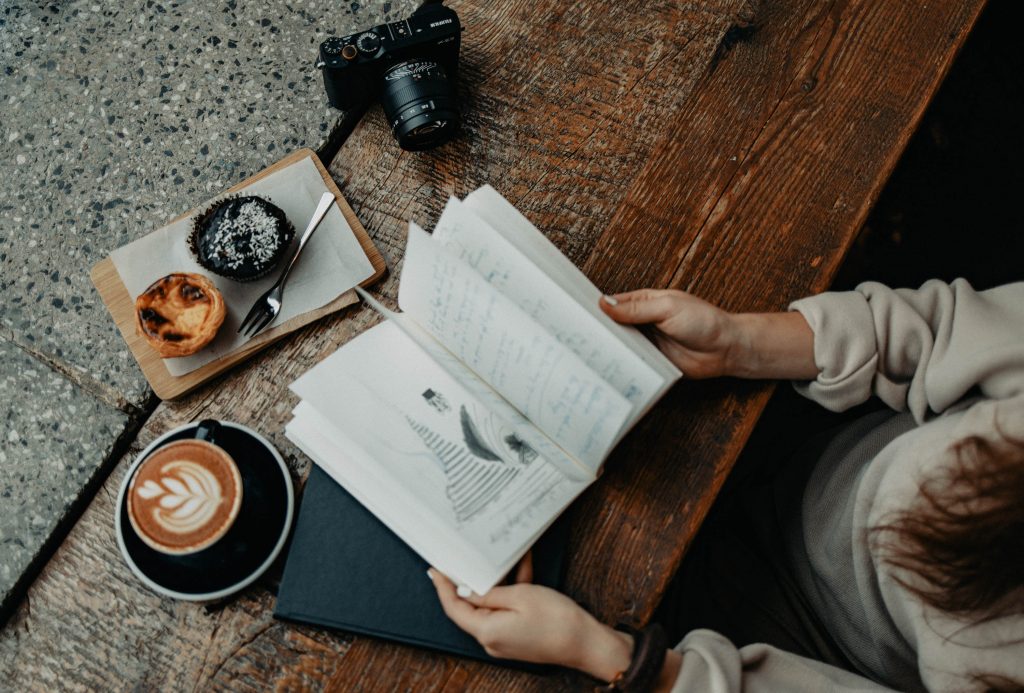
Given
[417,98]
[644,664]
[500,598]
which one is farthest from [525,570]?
[417,98]

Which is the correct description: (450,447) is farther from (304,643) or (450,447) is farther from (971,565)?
(971,565)

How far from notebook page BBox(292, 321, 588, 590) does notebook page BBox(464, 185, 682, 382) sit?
0.16 meters

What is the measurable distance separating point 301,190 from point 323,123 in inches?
4.1

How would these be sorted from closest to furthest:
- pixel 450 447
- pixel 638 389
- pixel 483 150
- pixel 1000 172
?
pixel 638 389 → pixel 450 447 → pixel 483 150 → pixel 1000 172

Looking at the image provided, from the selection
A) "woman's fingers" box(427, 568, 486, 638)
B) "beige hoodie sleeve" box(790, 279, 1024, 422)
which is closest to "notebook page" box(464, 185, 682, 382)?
"beige hoodie sleeve" box(790, 279, 1024, 422)

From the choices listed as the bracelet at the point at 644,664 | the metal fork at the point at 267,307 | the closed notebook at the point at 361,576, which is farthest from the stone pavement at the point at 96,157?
the bracelet at the point at 644,664

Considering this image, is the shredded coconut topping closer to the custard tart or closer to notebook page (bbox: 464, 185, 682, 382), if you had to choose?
the custard tart

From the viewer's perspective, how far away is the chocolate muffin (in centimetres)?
77

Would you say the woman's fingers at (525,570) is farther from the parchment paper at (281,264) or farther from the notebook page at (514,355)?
the parchment paper at (281,264)

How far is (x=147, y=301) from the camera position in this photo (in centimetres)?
76

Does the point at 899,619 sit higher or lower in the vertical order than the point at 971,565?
lower

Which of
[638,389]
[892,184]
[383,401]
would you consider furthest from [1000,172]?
[383,401]

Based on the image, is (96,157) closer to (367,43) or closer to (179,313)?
(179,313)

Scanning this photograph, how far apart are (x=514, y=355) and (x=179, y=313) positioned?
14.9 inches
